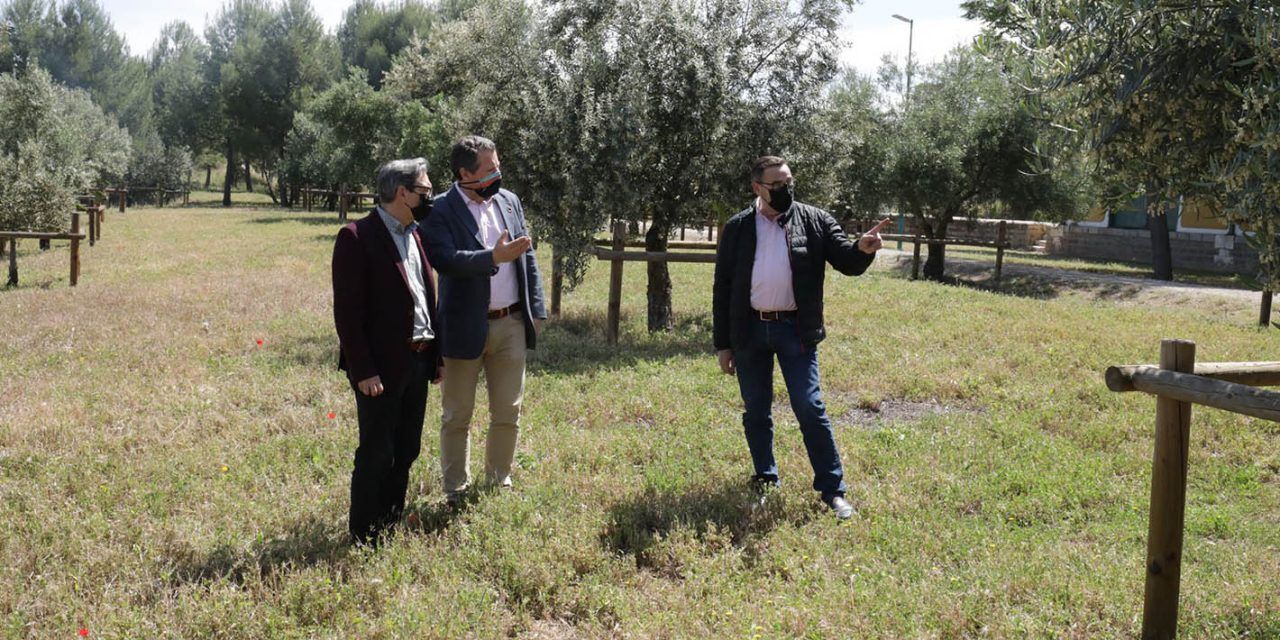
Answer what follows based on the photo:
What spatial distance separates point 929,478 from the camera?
21.2 feet

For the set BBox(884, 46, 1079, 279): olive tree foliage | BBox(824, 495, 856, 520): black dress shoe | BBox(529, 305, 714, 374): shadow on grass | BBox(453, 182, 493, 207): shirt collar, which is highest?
BBox(884, 46, 1079, 279): olive tree foliage

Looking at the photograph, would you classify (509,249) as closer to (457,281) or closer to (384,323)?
(457,281)

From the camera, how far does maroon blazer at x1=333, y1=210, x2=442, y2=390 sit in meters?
4.84

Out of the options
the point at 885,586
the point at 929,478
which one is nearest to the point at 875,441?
the point at 929,478

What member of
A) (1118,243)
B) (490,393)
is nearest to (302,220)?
(1118,243)

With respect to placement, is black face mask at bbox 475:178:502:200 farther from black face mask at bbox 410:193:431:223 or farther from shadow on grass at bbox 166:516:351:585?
shadow on grass at bbox 166:516:351:585

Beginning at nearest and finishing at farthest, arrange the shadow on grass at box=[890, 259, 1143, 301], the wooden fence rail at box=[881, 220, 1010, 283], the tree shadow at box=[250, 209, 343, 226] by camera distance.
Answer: the shadow on grass at box=[890, 259, 1143, 301] < the wooden fence rail at box=[881, 220, 1010, 283] < the tree shadow at box=[250, 209, 343, 226]

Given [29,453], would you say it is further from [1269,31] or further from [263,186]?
[263,186]

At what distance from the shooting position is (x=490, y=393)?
19.4ft

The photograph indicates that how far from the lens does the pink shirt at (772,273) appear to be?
5.75 meters

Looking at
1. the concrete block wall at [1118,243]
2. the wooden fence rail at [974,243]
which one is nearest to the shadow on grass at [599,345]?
the wooden fence rail at [974,243]

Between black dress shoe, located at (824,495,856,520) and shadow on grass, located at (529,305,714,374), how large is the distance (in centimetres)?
467

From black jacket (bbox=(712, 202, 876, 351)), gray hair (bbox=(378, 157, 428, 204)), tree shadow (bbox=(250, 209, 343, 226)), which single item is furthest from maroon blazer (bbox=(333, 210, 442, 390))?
tree shadow (bbox=(250, 209, 343, 226))

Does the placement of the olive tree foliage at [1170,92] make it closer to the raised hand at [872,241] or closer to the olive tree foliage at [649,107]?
the raised hand at [872,241]
